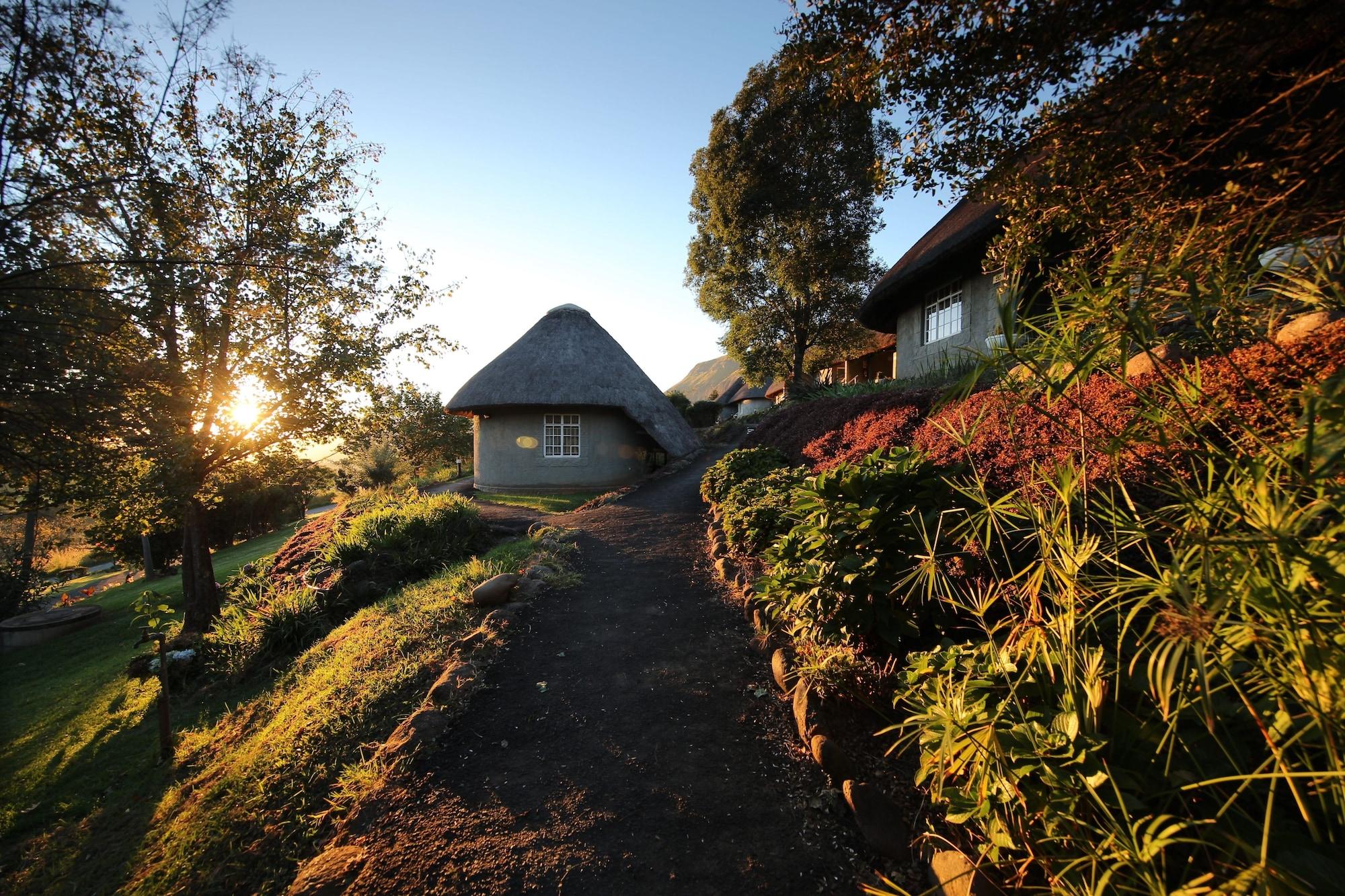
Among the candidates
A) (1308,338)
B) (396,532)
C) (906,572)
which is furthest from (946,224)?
(396,532)

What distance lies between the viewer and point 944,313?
36.3 ft

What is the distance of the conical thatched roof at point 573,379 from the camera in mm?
15805

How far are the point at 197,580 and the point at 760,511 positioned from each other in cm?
969

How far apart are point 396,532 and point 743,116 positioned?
1792cm

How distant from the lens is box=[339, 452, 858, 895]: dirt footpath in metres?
2.16

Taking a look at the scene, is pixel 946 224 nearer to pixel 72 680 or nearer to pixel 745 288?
pixel 745 288

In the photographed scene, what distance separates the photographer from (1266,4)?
2.57 m

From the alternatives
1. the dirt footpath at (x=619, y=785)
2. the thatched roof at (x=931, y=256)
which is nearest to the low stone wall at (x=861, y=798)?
the dirt footpath at (x=619, y=785)

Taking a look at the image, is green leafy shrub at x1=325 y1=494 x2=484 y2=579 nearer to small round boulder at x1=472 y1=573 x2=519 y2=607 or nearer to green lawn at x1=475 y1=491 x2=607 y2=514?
green lawn at x1=475 y1=491 x2=607 y2=514

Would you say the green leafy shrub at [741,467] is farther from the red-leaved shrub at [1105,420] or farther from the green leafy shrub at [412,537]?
the green leafy shrub at [412,537]

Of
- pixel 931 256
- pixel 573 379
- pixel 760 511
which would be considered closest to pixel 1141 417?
pixel 760 511

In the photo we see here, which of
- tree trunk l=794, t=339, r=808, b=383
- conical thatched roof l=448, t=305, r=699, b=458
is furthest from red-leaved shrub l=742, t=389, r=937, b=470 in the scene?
tree trunk l=794, t=339, r=808, b=383

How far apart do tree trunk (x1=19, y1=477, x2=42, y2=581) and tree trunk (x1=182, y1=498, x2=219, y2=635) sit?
1.70m

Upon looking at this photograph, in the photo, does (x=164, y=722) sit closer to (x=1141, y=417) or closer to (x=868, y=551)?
(x=868, y=551)
